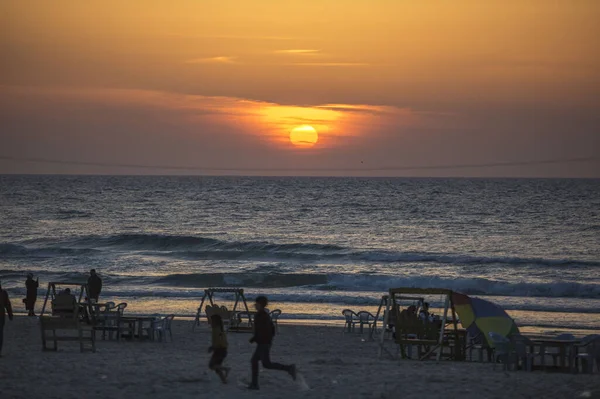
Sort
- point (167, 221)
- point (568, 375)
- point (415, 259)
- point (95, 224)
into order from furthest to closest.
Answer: point (167, 221)
point (95, 224)
point (415, 259)
point (568, 375)

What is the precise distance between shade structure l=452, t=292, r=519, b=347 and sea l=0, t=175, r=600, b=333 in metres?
8.24

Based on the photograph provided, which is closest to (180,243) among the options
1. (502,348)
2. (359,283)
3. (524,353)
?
(359,283)

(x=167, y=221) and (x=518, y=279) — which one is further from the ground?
(x=167, y=221)

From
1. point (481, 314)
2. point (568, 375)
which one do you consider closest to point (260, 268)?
point (481, 314)

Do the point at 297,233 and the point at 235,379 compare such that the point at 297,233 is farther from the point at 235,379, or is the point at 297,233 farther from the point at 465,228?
the point at 235,379

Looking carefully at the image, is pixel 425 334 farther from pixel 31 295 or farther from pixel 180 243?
pixel 180 243

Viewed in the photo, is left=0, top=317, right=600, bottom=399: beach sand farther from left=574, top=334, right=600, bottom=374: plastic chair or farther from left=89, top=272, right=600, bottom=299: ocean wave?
left=89, top=272, right=600, bottom=299: ocean wave

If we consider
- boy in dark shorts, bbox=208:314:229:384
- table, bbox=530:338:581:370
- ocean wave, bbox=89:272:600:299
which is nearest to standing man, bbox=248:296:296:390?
boy in dark shorts, bbox=208:314:229:384

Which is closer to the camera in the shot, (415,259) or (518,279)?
(518,279)

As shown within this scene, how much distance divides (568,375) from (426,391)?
336cm

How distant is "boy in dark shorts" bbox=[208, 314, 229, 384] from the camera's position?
42.2ft

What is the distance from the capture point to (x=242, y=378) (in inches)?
531

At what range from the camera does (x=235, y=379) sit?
13602 mm

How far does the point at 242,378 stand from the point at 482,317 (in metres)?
6.60
